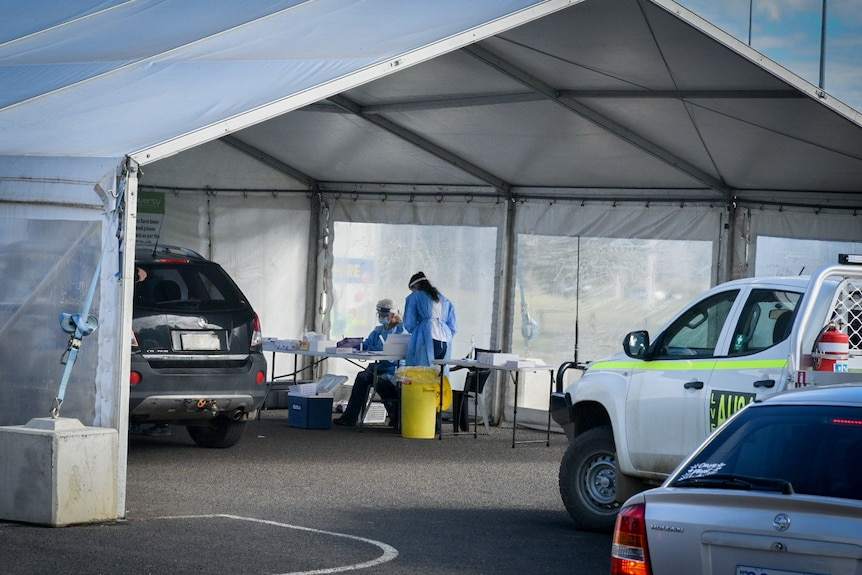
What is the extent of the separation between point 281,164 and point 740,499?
14309 mm

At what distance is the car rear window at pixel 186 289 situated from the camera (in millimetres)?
11688

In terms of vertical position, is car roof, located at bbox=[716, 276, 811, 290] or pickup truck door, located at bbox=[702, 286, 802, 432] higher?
car roof, located at bbox=[716, 276, 811, 290]

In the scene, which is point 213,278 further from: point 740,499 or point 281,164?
point 740,499

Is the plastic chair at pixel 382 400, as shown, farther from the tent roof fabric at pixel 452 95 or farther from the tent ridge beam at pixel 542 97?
the tent ridge beam at pixel 542 97

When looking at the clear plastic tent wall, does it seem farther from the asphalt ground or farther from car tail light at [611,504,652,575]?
car tail light at [611,504,652,575]

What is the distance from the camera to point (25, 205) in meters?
8.87

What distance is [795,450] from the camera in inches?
182

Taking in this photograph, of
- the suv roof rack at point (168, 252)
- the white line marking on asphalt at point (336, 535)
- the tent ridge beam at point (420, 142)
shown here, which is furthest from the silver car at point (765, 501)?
the tent ridge beam at point (420, 142)

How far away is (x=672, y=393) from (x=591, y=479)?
1.09 meters

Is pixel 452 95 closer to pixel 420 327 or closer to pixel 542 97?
pixel 542 97

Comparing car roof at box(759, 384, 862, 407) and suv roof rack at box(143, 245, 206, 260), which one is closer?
car roof at box(759, 384, 862, 407)

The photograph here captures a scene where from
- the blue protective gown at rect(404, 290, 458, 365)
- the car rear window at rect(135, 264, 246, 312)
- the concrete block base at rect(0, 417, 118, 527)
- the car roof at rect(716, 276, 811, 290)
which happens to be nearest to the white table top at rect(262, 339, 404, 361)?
the blue protective gown at rect(404, 290, 458, 365)

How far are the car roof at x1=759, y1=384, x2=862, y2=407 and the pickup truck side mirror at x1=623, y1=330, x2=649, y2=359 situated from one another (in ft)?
12.4

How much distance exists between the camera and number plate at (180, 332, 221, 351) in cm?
1166
